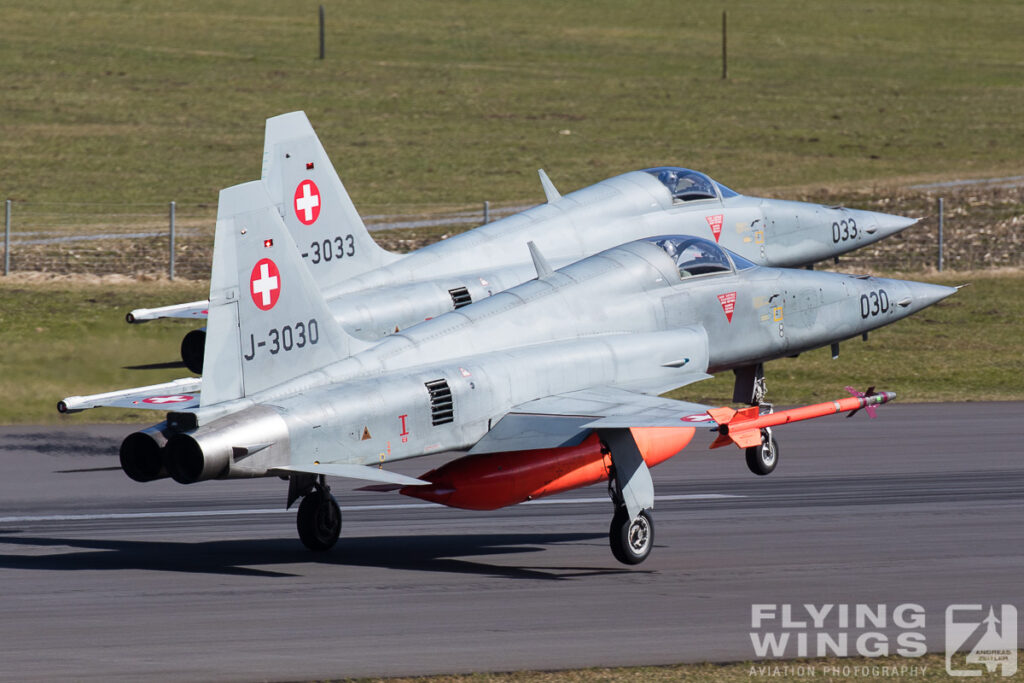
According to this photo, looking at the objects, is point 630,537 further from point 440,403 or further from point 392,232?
point 392,232

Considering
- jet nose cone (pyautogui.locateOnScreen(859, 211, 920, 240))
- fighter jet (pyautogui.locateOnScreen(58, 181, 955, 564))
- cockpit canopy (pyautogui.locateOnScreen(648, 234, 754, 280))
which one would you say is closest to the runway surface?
fighter jet (pyautogui.locateOnScreen(58, 181, 955, 564))

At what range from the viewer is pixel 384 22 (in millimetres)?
95188

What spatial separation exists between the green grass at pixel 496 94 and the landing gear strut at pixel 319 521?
35601 millimetres

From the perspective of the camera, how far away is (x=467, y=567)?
18.2 metres

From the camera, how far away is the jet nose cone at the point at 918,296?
23.5m

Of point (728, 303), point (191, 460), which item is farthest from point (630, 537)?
point (191, 460)

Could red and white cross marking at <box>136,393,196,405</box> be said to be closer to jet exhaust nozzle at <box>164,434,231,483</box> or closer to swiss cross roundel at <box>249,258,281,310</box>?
swiss cross roundel at <box>249,258,281,310</box>

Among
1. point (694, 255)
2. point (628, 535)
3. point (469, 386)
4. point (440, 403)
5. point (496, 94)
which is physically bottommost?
point (628, 535)

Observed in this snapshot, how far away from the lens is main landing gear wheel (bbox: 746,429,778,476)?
23047 millimetres

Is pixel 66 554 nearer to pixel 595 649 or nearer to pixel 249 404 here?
pixel 249 404

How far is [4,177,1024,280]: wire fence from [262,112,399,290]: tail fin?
736 inches

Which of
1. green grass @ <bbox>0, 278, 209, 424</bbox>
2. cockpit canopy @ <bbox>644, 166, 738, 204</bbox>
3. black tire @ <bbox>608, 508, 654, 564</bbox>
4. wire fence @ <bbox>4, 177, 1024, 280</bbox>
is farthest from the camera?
wire fence @ <bbox>4, 177, 1024, 280</bbox>

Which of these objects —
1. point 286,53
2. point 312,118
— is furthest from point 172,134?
point 286,53

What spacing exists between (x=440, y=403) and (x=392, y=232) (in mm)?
32892
